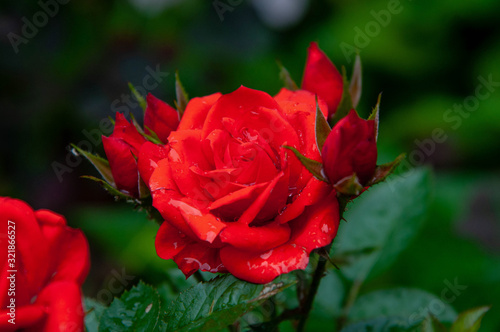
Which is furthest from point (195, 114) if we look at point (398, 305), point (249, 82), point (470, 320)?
point (249, 82)

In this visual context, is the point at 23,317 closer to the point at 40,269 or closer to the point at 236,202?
the point at 40,269

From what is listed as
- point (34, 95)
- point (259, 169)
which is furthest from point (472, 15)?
point (259, 169)

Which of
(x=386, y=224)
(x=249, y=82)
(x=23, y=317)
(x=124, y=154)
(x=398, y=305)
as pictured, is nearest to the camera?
(x=23, y=317)

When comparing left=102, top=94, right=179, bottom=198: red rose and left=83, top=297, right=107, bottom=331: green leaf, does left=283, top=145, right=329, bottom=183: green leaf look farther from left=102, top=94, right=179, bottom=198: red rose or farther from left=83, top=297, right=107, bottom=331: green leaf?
left=83, top=297, right=107, bottom=331: green leaf

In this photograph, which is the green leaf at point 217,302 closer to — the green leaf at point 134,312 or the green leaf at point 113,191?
the green leaf at point 134,312

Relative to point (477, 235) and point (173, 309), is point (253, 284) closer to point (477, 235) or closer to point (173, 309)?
point (173, 309)
